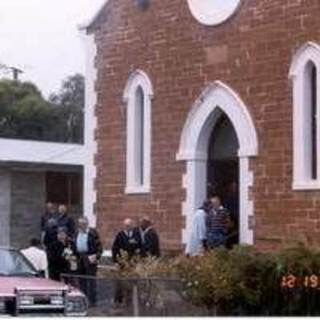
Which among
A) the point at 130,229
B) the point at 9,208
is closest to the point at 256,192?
the point at 130,229

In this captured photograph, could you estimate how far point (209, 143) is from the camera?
22.8 m

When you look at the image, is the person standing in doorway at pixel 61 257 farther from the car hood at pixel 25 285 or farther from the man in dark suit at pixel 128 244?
the car hood at pixel 25 285

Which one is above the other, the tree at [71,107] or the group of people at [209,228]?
the tree at [71,107]

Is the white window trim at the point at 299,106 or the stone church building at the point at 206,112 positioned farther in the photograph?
the stone church building at the point at 206,112

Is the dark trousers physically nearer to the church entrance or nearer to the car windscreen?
the car windscreen

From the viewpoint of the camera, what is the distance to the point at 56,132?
70.2 m

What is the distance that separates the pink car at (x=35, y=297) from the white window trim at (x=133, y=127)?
7.81 m

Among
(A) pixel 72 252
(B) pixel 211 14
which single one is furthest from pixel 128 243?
(B) pixel 211 14

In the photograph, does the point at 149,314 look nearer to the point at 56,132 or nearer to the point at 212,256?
the point at 212,256

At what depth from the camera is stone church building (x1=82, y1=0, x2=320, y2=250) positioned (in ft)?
66.1

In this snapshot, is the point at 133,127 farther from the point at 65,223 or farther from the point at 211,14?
the point at 211,14

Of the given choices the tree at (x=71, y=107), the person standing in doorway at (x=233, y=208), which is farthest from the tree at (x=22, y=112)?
the person standing in doorway at (x=233, y=208)

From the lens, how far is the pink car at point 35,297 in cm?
1456

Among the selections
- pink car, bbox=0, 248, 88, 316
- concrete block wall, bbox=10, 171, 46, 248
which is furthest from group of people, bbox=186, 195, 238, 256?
concrete block wall, bbox=10, 171, 46, 248
